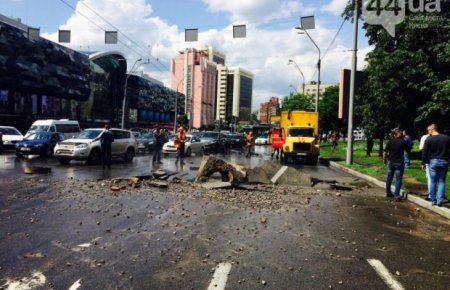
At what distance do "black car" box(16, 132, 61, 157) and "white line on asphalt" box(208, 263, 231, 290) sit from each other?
21.0m

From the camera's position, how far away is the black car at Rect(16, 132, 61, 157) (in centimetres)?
2369

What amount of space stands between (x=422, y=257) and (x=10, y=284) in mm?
5260

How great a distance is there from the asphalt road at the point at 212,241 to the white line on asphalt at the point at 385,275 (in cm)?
1

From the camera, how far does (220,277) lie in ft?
16.6

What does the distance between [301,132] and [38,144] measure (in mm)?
15377

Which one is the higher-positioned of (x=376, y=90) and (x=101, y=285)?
(x=376, y=90)

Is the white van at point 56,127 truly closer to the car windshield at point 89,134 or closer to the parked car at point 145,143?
the parked car at point 145,143

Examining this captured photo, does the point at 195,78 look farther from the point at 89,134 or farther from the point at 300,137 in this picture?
the point at 89,134

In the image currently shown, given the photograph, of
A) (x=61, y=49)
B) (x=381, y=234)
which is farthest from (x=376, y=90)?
(x=61, y=49)

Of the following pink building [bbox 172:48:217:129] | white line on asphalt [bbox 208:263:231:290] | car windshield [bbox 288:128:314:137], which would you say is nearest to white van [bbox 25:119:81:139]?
car windshield [bbox 288:128:314:137]

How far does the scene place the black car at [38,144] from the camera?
2369 cm

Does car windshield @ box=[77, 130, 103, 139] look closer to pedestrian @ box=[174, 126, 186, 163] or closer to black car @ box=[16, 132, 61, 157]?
black car @ box=[16, 132, 61, 157]

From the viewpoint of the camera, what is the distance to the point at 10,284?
4625mm

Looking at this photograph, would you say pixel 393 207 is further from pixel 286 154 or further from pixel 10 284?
pixel 286 154
